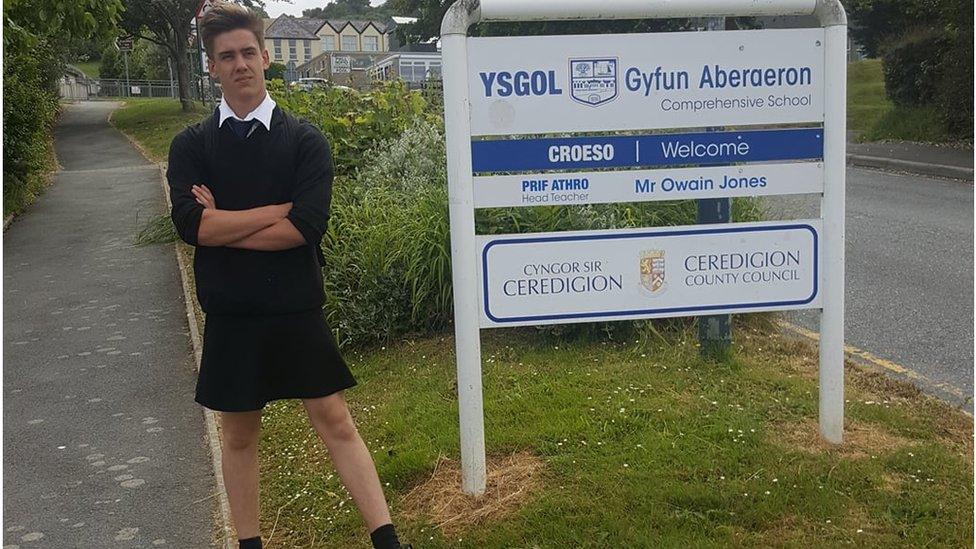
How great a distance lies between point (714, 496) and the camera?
3.40 meters

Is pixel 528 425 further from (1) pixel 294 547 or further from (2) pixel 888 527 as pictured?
(2) pixel 888 527

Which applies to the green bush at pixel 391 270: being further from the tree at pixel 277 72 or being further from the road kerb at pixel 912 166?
the road kerb at pixel 912 166

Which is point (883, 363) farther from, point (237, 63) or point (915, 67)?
point (915, 67)

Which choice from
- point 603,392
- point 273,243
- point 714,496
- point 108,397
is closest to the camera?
point 273,243

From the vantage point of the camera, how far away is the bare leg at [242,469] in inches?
123

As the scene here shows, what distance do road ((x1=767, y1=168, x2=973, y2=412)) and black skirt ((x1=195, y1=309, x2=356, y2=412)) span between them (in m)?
3.35

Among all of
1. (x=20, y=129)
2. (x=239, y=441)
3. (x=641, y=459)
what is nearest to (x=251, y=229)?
(x=239, y=441)

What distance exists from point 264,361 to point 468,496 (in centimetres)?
107

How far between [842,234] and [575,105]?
1.23 metres

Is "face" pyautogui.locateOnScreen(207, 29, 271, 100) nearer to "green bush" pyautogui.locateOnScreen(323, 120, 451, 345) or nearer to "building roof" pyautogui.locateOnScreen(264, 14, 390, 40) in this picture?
"green bush" pyautogui.locateOnScreen(323, 120, 451, 345)

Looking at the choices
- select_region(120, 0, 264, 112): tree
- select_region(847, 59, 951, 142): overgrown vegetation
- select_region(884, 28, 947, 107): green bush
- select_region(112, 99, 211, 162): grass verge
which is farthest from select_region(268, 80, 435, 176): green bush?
select_region(120, 0, 264, 112): tree

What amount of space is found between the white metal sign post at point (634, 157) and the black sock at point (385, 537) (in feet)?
1.79

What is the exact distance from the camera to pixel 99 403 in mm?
5574

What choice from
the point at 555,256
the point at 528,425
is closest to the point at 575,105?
the point at 555,256
